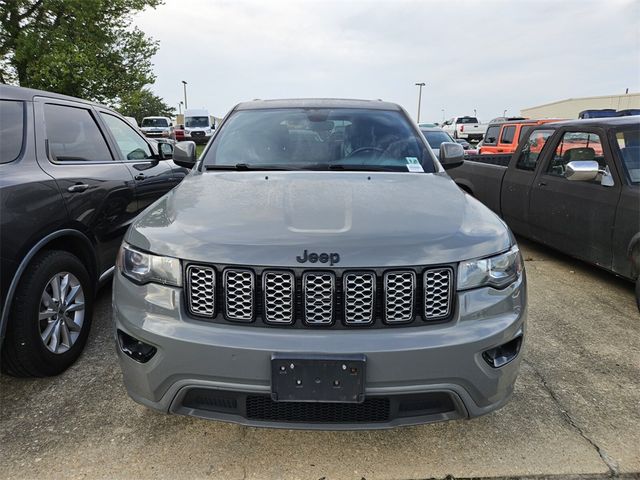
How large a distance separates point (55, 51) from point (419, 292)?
1954 centimetres

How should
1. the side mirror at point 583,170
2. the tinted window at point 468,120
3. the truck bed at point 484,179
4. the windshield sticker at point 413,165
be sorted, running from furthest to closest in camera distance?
the tinted window at point 468,120 < the truck bed at point 484,179 < the side mirror at point 583,170 < the windshield sticker at point 413,165

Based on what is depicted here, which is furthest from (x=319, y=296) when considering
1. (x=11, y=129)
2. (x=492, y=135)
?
(x=492, y=135)

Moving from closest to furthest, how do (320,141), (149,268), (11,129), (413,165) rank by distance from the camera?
(149,268)
(11,129)
(413,165)
(320,141)

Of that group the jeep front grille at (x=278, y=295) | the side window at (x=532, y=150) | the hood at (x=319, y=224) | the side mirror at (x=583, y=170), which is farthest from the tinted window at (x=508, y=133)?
the jeep front grille at (x=278, y=295)

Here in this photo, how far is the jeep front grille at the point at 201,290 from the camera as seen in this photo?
1883 mm

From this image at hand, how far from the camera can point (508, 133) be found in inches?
488

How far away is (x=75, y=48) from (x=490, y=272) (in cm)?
1976

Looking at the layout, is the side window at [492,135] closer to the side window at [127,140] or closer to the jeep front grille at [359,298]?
the side window at [127,140]

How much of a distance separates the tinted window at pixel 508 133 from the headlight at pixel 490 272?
1135 centimetres

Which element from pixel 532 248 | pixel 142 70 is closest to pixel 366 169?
pixel 532 248

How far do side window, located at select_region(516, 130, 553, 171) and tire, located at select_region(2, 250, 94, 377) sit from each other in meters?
4.94

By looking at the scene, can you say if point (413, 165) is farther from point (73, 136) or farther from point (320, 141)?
point (73, 136)

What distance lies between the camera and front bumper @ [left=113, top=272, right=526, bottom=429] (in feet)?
5.86

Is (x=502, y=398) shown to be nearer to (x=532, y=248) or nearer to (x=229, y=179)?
(x=229, y=179)
